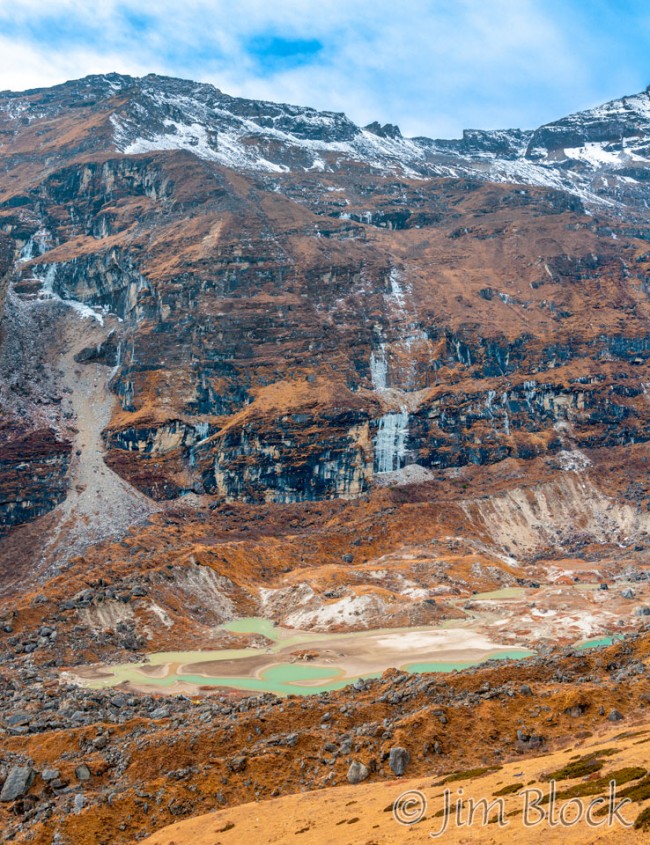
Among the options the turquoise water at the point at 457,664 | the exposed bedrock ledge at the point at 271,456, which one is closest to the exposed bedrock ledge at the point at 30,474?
the exposed bedrock ledge at the point at 271,456

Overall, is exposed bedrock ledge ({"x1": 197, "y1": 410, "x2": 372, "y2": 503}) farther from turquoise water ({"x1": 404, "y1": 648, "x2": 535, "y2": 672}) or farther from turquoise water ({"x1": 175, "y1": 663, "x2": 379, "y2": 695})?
turquoise water ({"x1": 404, "y1": 648, "x2": 535, "y2": 672})

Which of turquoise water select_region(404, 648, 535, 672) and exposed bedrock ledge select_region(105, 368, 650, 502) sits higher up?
exposed bedrock ledge select_region(105, 368, 650, 502)

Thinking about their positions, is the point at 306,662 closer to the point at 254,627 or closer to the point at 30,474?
the point at 254,627

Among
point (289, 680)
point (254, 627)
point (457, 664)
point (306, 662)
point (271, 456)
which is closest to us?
point (289, 680)

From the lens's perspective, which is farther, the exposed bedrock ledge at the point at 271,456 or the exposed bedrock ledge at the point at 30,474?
the exposed bedrock ledge at the point at 271,456

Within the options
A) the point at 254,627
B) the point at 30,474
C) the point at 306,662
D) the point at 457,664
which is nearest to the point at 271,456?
the point at 30,474

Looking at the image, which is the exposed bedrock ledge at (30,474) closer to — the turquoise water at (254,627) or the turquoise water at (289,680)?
the turquoise water at (254,627)

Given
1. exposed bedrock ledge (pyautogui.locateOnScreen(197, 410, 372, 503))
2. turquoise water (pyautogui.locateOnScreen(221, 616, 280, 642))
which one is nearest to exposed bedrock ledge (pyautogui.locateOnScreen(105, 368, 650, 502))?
exposed bedrock ledge (pyautogui.locateOnScreen(197, 410, 372, 503))

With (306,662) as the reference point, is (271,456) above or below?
above

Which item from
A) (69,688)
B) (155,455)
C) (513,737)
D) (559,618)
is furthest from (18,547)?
(513,737)
